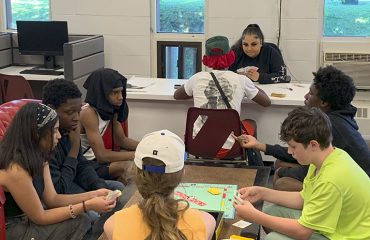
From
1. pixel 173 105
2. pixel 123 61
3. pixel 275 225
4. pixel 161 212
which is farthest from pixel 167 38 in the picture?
pixel 161 212

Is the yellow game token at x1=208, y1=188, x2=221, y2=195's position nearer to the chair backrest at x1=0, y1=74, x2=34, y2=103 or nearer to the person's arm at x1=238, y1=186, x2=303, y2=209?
the person's arm at x1=238, y1=186, x2=303, y2=209

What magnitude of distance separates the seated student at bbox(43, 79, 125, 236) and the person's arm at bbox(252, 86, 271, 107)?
125 cm

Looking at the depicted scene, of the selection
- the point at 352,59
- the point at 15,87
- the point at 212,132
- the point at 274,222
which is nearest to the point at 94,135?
the point at 212,132

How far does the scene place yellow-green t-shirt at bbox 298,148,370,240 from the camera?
6.05ft

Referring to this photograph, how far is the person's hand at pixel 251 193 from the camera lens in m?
2.07

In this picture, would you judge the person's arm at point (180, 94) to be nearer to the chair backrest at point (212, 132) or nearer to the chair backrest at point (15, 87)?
the chair backrest at point (212, 132)

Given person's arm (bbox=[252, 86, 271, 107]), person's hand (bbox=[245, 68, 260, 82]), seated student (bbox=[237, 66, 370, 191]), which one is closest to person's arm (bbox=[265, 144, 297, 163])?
seated student (bbox=[237, 66, 370, 191])

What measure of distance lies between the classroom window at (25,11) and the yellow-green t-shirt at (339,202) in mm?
4635

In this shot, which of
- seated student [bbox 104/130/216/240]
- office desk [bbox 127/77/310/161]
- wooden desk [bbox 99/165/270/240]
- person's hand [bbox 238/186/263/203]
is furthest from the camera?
office desk [bbox 127/77/310/161]

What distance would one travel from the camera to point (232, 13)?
5.25 m

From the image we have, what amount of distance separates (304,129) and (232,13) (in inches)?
138

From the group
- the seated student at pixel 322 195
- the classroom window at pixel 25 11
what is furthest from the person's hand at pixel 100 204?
the classroom window at pixel 25 11

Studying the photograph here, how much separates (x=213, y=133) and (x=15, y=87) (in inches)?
82.5

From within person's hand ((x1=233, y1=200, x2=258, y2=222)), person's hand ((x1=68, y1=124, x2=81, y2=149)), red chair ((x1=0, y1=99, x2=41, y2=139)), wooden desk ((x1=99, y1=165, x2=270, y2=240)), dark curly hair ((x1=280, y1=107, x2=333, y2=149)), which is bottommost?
wooden desk ((x1=99, y1=165, x2=270, y2=240))
